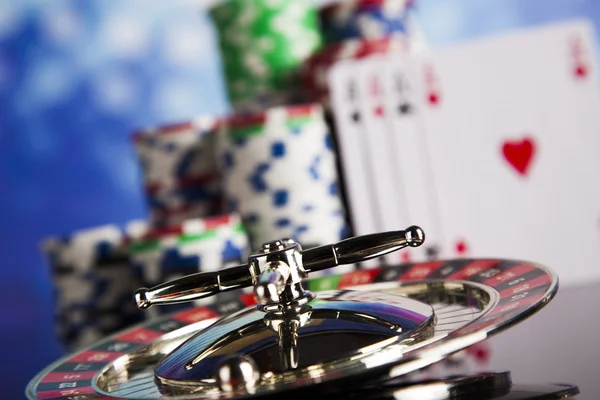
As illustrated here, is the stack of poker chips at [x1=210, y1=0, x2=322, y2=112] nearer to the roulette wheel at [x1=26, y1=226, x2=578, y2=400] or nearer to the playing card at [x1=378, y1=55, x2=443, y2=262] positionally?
the playing card at [x1=378, y1=55, x2=443, y2=262]

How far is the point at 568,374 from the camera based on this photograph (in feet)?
2.23

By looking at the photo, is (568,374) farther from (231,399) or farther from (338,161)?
(338,161)

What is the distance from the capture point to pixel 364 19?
2279 mm

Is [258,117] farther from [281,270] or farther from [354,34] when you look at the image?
[281,270]

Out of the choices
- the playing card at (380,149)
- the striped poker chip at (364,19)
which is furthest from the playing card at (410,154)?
the striped poker chip at (364,19)

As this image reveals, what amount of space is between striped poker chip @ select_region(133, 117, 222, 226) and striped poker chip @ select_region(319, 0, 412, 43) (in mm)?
453

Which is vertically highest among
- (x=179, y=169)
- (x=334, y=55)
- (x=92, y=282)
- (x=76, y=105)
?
(x=76, y=105)

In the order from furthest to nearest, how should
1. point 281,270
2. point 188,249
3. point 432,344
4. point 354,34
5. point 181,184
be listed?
point 354,34 → point 181,184 → point 188,249 → point 281,270 → point 432,344

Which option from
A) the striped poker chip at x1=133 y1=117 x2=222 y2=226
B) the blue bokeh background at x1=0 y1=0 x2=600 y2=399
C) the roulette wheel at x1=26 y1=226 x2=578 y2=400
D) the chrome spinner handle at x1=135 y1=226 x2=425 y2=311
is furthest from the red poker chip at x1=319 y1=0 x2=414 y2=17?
the blue bokeh background at x1=0 y1=0 x2=600 y2=399

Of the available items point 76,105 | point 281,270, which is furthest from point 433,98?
point 76,105

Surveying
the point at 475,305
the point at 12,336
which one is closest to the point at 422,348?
the point at 475,305

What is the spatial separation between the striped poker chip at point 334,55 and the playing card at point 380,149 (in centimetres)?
4

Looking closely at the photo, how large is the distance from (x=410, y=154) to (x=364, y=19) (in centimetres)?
42

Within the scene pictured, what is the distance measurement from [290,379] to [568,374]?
0.25 metres
